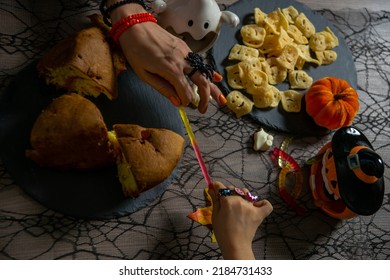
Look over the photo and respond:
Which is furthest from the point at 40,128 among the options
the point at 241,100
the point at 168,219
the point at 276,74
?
the point at 276,74

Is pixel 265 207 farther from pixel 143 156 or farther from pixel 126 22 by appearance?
pixel 126 22

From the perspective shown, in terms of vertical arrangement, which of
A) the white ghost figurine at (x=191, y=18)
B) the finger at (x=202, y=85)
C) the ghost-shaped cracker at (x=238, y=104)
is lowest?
the ghost-shaped cracker at (x=238, y=104)

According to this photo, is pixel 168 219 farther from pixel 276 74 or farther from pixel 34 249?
pixel 276 74

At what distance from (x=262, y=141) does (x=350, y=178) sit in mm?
207

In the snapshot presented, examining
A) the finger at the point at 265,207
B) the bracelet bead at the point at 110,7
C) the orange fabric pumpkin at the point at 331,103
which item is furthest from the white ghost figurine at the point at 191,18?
the finger at the point at 265,207

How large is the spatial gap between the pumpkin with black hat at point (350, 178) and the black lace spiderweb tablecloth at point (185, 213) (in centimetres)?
5

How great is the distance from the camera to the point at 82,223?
0.87 metres

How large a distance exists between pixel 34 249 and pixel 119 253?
0.15 m

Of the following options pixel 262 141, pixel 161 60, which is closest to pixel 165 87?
pixel 161 60

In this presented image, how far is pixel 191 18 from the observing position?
3.19 feet

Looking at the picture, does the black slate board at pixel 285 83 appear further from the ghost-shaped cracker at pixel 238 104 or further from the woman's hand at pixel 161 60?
the woman's hand at pixel 161 60

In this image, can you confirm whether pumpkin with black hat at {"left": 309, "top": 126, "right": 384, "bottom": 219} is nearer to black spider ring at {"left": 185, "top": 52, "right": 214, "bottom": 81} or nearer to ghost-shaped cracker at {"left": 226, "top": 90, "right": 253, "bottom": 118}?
ghost-shaped cracker at {"left": 226, "top": 90, "right": 253, "bottom": 118}

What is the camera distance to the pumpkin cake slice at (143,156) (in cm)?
87
